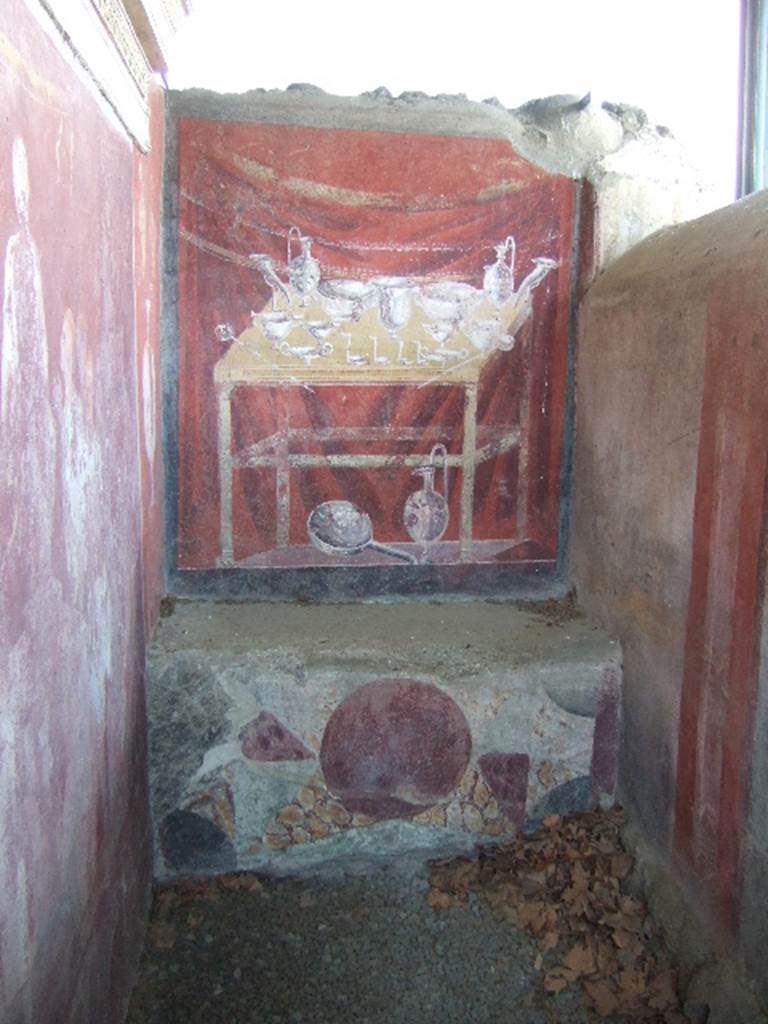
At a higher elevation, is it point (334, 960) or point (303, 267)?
point (303, 267)

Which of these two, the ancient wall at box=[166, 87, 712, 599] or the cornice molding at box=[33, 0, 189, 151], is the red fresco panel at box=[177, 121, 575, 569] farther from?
the cornice molding at box=[33, 0, 189, 151]

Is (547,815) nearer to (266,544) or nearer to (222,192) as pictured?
(266,544)

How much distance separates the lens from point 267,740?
3.00m

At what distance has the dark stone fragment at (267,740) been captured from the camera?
3.00 metres

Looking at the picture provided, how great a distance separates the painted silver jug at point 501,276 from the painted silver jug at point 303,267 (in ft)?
2.20

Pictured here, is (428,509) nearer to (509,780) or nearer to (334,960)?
(509,780)

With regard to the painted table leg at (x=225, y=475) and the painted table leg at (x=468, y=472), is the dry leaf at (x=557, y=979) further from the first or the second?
the painted table leg at (x=225, y=475)

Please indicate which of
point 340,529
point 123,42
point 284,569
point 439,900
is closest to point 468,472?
A: point 340,529

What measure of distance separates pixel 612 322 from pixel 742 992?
7.03 feet

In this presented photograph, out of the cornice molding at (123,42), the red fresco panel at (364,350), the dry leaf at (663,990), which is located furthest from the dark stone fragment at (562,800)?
the cornice molding at (123,42)

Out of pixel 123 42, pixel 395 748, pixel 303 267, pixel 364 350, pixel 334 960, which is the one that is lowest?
pixel 334 960

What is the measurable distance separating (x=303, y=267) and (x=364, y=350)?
1.27 ft

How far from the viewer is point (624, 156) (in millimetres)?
3422

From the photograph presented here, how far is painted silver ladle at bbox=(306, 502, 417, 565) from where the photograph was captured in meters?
3.48
